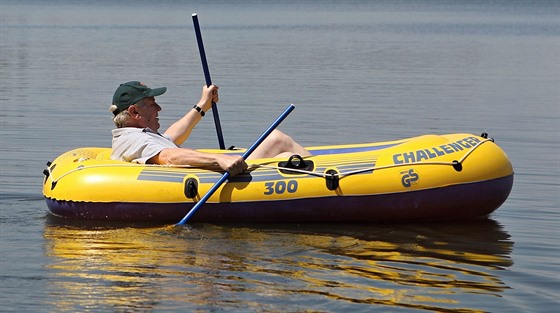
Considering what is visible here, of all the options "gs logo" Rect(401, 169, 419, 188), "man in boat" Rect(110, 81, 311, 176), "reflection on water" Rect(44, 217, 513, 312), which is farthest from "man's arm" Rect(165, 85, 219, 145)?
"gs logo" Rect(401, 169, 419, 188)

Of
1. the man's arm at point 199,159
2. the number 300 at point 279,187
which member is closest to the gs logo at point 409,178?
the number 300 at point 279,187

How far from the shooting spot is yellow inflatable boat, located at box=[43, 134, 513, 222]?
787 centimetres

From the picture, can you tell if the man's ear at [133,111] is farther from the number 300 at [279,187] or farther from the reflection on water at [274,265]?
the number 300 at [279,187]

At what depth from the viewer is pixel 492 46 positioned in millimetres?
28531

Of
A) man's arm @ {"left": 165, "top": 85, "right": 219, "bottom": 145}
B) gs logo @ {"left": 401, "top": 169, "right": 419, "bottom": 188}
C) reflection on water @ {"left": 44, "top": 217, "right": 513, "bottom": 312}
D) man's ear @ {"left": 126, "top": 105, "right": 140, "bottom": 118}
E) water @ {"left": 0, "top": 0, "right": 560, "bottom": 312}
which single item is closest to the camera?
reflection on water @ {"left": 44, "top": 217, "right": 513, "bottom": 312}

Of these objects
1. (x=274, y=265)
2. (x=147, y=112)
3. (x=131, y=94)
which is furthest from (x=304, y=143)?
(x=274, y=265)

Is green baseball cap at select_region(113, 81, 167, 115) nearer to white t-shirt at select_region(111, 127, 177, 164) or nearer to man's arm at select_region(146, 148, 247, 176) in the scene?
white t-shirt at select_region(111, 127, 177, 164)

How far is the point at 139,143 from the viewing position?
8133 mm

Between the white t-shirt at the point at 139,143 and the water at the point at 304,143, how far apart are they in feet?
1.79

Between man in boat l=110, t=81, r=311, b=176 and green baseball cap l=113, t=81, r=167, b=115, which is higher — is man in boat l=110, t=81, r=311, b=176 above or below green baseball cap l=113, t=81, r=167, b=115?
below

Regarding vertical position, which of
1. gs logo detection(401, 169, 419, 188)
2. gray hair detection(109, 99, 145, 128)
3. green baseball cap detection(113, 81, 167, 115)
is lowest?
gs logo detection(401, 169, 419, 188)

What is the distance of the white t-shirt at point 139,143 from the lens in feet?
26.6

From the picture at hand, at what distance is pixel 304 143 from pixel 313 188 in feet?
14.0

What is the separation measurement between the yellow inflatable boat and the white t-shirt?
101 millimetres
